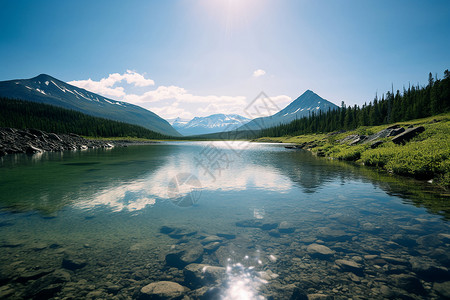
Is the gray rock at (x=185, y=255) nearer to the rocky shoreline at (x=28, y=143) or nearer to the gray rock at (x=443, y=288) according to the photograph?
the gray rock at (x=443, y=288)

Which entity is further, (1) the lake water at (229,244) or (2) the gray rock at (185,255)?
(2) the gray rock at (185,255)

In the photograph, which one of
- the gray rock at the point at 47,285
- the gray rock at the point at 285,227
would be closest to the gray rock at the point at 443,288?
the gray rock at the point at 285,227

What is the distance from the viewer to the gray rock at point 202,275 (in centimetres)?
533

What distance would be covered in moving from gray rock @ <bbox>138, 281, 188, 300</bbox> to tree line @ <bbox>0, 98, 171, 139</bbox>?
6944 inches

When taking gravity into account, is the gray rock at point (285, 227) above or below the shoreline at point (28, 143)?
below

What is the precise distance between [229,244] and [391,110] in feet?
412

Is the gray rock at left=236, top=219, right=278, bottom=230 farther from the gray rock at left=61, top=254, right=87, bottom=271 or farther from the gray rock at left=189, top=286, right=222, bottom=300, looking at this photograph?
the gray rock at left=61, top=254, right=87, bottom=271

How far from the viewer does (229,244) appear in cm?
739

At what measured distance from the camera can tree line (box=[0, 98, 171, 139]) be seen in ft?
450

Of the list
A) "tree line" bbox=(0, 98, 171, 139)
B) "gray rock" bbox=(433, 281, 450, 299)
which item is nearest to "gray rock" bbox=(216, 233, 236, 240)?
"gray rock" bbox=(433, 281, 450, 299)

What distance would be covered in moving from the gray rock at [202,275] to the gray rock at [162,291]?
29cm

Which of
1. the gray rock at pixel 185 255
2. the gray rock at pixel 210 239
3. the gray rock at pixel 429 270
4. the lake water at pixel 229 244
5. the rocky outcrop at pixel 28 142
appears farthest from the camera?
the rocky outcrop at pixel 28 142

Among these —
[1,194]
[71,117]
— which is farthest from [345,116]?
[71,117]

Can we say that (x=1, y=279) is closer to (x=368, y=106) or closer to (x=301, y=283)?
(x=301, y=283)
